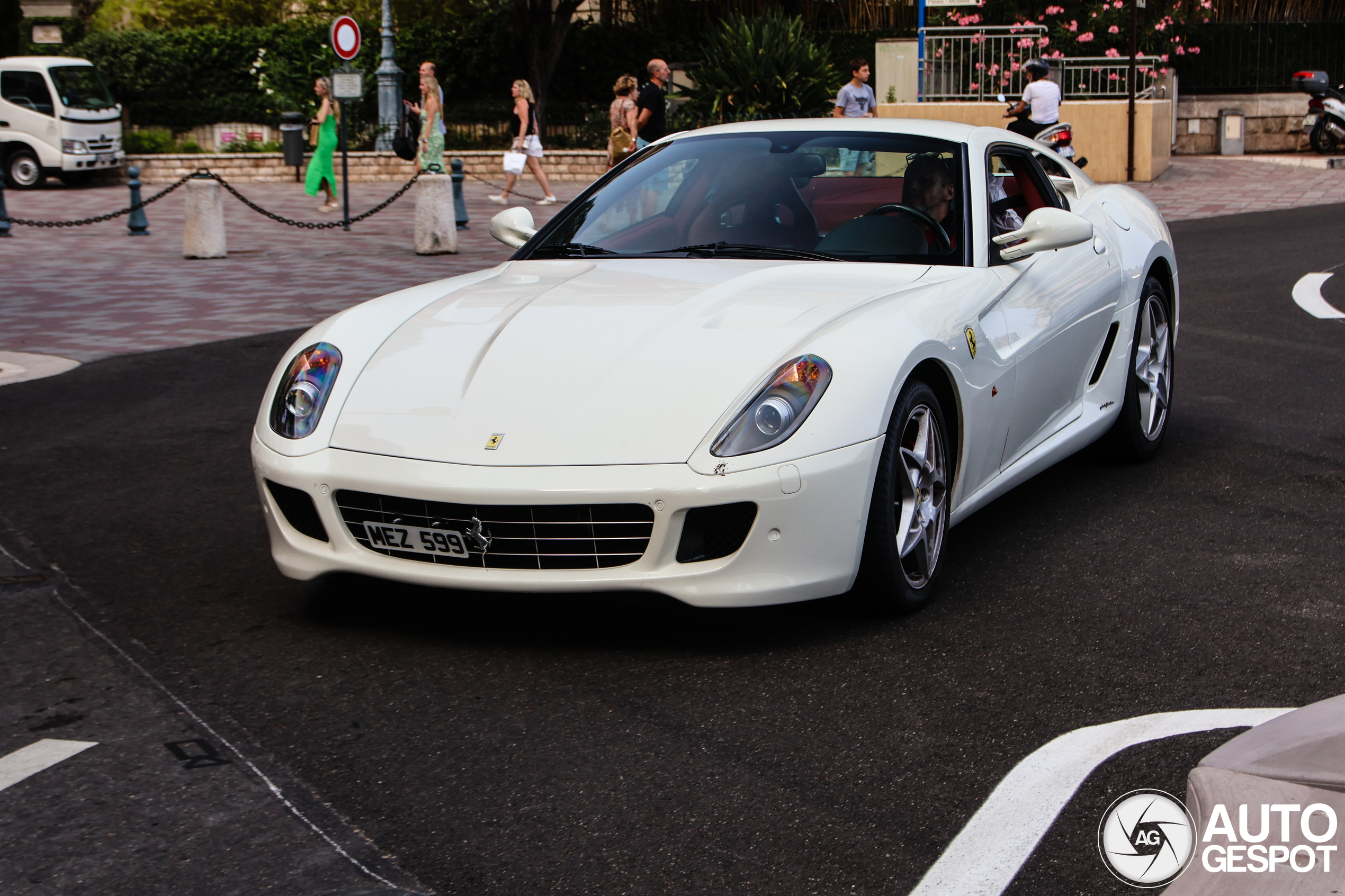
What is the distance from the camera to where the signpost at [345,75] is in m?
18.1

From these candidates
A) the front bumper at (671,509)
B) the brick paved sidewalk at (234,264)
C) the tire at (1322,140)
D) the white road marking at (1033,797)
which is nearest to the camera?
the white road marking at (1033,797)

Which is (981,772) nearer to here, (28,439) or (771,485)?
(771,485)

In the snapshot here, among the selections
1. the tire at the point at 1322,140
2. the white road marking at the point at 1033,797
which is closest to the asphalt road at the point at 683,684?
the white road marking at the point at 1033,797

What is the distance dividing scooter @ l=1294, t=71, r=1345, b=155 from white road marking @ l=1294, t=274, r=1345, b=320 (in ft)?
53.6

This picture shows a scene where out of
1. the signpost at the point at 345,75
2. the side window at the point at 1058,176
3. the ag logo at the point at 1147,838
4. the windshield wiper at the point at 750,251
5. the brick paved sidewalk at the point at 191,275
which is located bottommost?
Answer: the ag logo at the point at 1147,838

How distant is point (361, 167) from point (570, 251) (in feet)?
82.7

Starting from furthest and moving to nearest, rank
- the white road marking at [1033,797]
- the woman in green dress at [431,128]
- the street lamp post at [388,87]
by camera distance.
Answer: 1. the street lamp post at [388,87]
2. the woman in green dress at [431,128]
3. the white road marking at [1033,797]

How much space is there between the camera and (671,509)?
3779 mm

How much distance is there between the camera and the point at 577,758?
3320 millimetres

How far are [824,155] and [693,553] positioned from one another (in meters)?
2.00

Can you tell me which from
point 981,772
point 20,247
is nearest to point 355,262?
point 20,247

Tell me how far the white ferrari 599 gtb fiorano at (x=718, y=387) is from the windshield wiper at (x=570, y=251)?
1 cm

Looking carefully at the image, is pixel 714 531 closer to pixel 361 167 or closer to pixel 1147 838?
pixel 1147 838

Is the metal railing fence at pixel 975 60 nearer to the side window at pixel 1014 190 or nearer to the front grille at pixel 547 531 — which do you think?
the side window at pixel 1014 190
